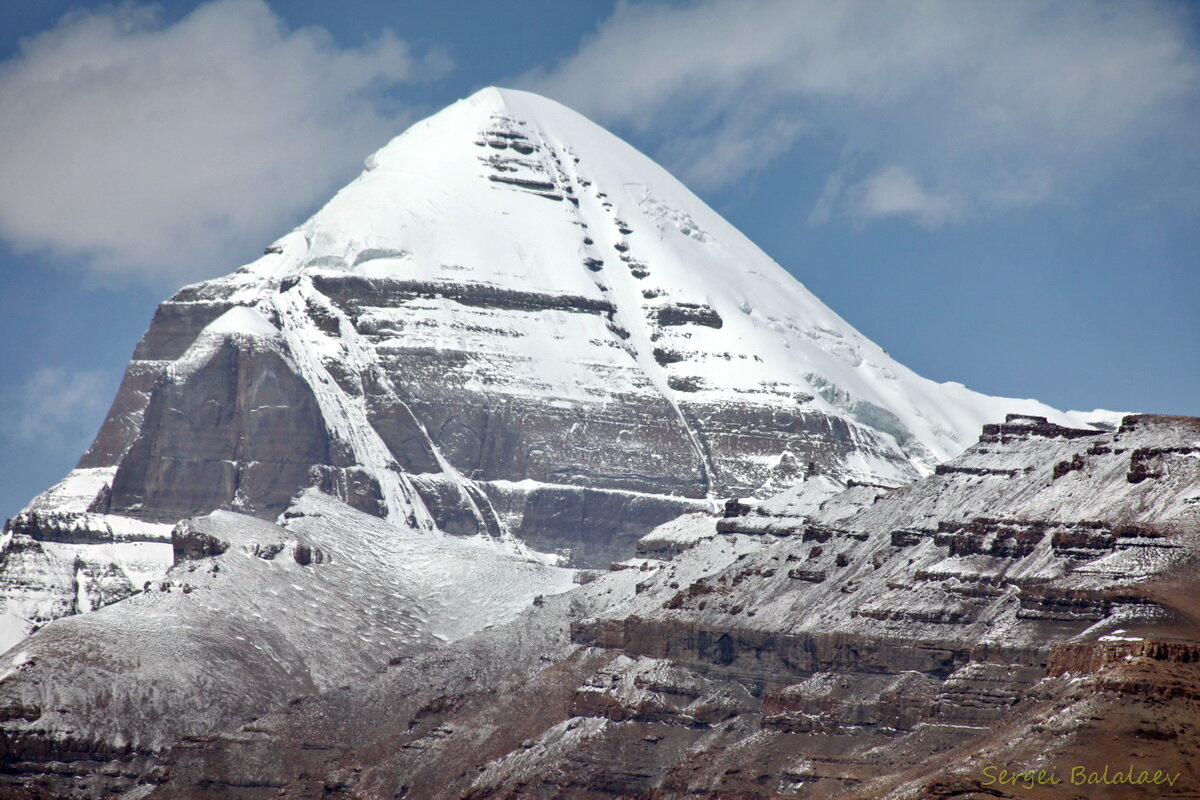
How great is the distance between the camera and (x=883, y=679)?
160 meters

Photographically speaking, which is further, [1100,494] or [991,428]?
[991,428]

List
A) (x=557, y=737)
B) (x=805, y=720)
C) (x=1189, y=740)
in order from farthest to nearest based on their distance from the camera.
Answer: (x=557, y=737), (x=805, y=720), (x=1189, y=740)

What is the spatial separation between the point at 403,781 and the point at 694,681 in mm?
20097

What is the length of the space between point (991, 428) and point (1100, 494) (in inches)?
1240

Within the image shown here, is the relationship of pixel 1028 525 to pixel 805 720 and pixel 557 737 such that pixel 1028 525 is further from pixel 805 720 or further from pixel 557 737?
pixel 557 737

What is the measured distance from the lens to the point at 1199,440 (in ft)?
538

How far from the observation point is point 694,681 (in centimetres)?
17950

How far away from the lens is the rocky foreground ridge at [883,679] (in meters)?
123

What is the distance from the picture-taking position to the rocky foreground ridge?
123375 millimetres

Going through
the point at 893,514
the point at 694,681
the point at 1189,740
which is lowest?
the point at 1189,740

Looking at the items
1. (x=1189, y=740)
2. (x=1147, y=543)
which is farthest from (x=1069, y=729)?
(x=1147, y=543)

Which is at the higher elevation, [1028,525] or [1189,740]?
[1028,525]

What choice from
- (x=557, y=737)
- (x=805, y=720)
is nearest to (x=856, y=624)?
(x=805, y=720)

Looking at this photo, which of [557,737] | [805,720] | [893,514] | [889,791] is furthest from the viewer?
[893,514]
